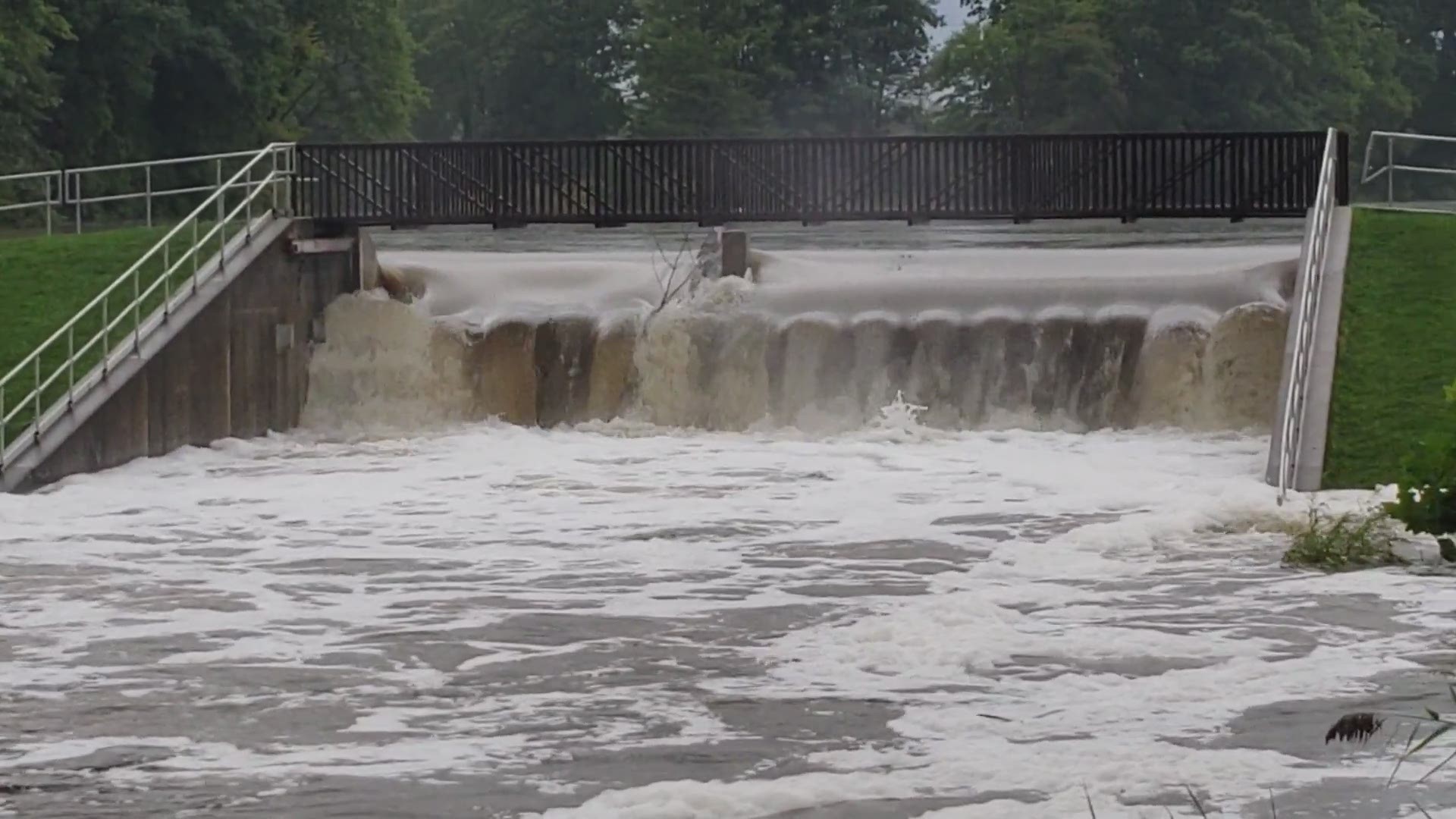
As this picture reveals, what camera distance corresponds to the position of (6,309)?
2712 centimetres

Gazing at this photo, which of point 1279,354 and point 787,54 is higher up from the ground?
point 787,54

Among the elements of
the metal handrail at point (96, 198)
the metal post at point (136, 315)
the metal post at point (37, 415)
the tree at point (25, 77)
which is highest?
the tree at point (25, 77)

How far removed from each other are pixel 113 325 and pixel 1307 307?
36.9 ft

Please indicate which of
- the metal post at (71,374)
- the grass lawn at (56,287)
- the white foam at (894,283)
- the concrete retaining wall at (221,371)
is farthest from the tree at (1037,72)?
the metal post at (71,374)

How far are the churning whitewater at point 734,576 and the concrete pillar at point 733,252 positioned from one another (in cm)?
48

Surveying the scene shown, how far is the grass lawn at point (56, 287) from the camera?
25203mm

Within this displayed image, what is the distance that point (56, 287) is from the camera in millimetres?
28016

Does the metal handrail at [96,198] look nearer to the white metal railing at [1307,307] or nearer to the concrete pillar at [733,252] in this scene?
the concrete pillar at [733,252]

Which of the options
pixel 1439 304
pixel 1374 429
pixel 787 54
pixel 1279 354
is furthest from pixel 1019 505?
pixel 787 54

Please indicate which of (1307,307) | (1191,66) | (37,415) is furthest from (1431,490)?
(1191,66)

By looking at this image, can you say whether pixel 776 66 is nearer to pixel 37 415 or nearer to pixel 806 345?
pixel 806 345

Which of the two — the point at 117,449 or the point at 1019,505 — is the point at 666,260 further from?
the point at 1019,505

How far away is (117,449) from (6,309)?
3.55 meters

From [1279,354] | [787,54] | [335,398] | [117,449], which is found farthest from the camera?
[787,54]
